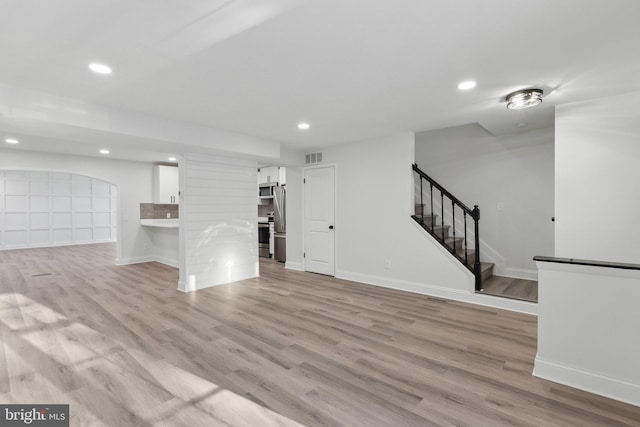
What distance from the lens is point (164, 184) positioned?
7.61m

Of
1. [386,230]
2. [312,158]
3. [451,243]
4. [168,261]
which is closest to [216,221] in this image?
[312,158]

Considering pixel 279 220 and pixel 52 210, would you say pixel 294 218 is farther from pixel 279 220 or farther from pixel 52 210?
pixel 52 210

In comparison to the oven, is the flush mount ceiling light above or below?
above

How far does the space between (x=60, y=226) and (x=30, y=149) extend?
5.47 metres

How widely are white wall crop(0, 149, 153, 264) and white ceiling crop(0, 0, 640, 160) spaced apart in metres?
3.92

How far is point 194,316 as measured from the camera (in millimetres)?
3652

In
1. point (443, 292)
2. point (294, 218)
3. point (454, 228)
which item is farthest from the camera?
point (294, 218)

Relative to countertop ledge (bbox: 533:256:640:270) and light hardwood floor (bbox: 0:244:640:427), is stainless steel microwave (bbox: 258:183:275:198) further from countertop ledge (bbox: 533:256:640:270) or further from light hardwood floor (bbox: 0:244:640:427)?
countertop ledge (bbox: 533:256:640:270)

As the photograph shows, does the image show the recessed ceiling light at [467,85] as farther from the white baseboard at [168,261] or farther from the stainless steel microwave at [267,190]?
the white baseboard at [168,261]

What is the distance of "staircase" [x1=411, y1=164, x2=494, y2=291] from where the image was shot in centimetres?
437

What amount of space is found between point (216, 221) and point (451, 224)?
4.27 metres

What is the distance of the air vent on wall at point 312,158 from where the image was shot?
5953 mm

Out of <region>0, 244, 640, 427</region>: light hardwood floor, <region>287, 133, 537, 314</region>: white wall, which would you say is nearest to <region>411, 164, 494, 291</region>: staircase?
<region>287, 133, 537, 314</region>: white wall

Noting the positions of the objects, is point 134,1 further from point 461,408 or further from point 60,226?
point 60,226
